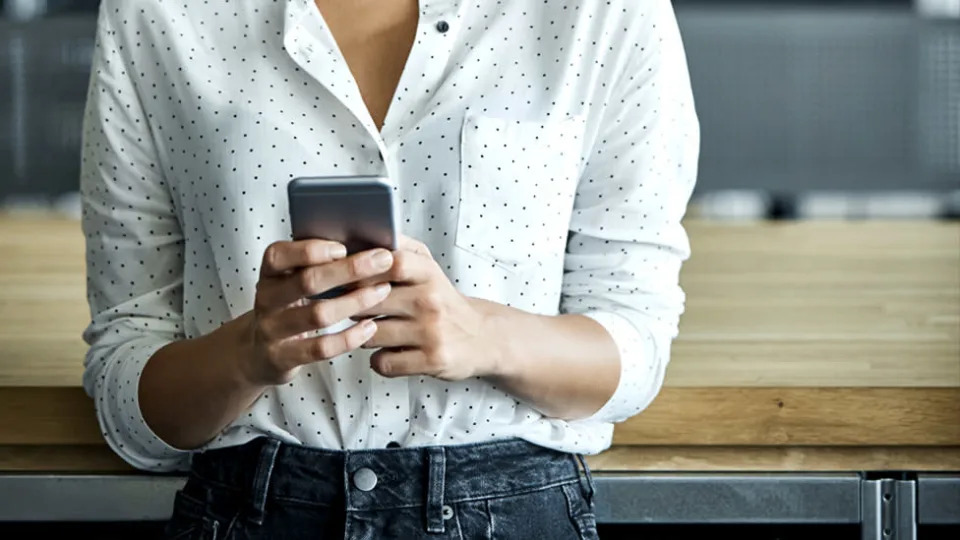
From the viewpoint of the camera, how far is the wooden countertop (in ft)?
4.61

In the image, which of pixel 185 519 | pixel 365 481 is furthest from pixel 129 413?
pixel 365 481

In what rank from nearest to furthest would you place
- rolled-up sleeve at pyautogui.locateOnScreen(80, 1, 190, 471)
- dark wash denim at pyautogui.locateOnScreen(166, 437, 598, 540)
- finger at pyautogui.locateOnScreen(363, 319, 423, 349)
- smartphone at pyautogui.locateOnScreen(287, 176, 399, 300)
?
smartphone at pyautogui.locateOnScreen(287, 176, 399, 300) → finger at pyautogui.locateOnScreen(363, 319, 423, 349) → dark wash denim at pyautogui.locateOnScreen(166, 437, 598, 540) → rolled-up sleeve at pyautogui.locateOnScreen(80, 1, 190, 471)

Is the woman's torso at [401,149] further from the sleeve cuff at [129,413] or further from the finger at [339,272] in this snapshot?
the finger at [339,272]

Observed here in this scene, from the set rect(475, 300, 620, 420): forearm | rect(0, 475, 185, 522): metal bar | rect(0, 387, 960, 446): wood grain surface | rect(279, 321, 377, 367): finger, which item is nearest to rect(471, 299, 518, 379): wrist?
rect(475, 300, 620, 420): forearm

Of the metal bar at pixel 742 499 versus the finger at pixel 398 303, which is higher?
the finger at pixel 398 303

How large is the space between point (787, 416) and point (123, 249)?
636 mm

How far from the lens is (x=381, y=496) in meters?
1.21

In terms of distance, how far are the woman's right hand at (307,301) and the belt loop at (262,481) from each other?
11 cm

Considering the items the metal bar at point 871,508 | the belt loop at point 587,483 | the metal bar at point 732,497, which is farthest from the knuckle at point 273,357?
the metal bar at point 871,508

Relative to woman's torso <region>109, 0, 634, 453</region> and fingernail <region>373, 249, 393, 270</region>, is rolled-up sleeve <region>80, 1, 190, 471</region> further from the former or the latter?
fingernail <region>373, 249, 393, 270</region>

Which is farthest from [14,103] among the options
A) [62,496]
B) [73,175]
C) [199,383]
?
[199,383]

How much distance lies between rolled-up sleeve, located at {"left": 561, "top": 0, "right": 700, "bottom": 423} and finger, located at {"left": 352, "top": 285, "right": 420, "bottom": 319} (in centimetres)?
23

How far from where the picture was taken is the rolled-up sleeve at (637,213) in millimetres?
1290

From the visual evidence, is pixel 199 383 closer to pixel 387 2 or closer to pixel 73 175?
pixel 387 2
